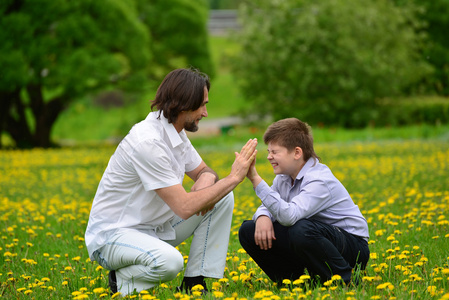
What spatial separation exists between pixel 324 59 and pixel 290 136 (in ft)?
60.4

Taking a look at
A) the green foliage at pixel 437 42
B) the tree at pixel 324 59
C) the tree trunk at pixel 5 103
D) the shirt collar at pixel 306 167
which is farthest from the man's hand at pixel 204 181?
the green foliage at pixel 437 42

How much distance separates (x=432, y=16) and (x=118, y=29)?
16.3 metres

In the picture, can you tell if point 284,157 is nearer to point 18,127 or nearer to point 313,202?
point 313,202

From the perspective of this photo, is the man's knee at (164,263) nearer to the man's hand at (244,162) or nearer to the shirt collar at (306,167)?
the man's hand at (244,162)

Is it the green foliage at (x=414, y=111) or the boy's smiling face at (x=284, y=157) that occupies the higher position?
the boy's smiling face at (x=284, y=157)

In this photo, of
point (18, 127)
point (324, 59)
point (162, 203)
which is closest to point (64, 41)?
point (18, 127)

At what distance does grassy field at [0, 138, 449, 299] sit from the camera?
127 inches

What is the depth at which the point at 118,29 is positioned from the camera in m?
19.9

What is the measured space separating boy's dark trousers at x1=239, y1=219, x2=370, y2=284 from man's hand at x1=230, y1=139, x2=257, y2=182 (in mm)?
428

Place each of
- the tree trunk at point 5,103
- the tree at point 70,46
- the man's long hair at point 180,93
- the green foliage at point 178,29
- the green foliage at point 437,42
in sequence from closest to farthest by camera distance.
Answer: the man's long hair at point 180,93
the tree at point 70,46
the tree trunk at point 5,103
the green foliage at point 178,29
the green foliage at point 437,42

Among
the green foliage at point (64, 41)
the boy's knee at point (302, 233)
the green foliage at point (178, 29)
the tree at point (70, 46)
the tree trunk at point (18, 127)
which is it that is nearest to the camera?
the boy's knee at point (302, 233)

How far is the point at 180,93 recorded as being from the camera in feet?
11.3

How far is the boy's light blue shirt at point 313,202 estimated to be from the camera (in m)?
3.27

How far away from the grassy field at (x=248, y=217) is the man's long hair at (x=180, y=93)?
41.8 inches
